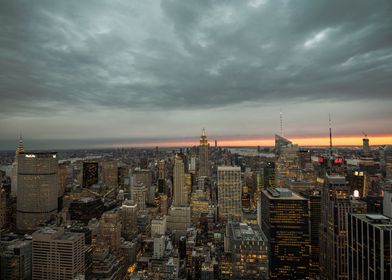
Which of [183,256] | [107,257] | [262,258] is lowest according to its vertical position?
[183,256]

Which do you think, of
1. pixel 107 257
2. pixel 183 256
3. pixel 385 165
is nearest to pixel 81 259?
pixel 107 257

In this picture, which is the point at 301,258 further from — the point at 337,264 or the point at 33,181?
the point at 33,181

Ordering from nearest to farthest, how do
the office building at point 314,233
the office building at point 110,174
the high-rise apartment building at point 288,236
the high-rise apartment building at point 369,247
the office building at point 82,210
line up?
the high-rise apartment building at point 369,247
the high-rise apartment building at point 288,236
the office building at point 314,233
the office building at point 82,210
the office building at point 110,174

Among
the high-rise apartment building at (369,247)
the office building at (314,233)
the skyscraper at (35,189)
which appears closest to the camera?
the high-rise apartment building at (369,247)

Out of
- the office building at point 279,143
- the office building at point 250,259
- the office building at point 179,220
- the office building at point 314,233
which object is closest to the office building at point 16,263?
the office building at point 250,259

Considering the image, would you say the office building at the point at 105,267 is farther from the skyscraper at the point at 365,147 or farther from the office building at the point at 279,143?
the office building at the point at 279,143
